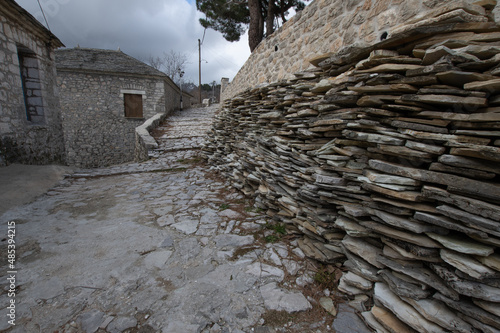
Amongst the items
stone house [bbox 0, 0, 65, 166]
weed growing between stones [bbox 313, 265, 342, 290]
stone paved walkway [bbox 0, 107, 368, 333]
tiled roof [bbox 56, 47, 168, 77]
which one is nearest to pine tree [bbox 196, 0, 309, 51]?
tiled roof [bbox 56, 47, 168, 77]

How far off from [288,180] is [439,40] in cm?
200

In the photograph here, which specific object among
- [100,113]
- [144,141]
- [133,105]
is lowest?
[144,141]

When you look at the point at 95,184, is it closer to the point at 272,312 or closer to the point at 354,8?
the point at 272,312

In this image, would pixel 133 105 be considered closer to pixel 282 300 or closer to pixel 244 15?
pixel 244 15

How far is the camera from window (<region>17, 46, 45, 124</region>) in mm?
6773

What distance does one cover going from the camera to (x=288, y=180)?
316 cm

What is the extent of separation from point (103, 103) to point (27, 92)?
919 cm

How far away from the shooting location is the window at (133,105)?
52.1 feet

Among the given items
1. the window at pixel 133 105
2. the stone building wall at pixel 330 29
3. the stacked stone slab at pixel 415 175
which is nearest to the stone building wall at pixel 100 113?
the window at pixel 133 105

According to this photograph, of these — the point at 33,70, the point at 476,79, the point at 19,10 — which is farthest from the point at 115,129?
the point at 476,79

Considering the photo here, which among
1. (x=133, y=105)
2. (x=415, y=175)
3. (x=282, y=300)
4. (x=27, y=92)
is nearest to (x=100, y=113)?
(x=133, y=105)

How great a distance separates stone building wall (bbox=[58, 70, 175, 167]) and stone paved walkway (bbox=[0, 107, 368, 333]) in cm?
1237

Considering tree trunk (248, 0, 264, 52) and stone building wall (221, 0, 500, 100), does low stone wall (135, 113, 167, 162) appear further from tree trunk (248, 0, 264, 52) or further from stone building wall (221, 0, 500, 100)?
tree trunk (248, 0, 264, 52)

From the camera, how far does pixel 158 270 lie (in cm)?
257
